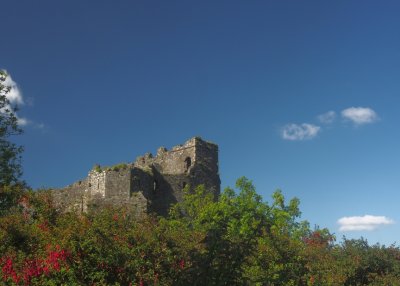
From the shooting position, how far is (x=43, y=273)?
1171 cm

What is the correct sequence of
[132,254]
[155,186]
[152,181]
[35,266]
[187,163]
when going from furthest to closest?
[187,163]
[155,186]
[152,181]
[132,254]
[35,266]

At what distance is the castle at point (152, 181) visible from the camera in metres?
31.5

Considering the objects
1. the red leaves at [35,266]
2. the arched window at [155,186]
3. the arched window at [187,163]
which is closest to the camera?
the red leaves at [35,266]

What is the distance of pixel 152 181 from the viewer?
34344mm

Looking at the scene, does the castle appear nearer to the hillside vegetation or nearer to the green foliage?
the hillside vegetation

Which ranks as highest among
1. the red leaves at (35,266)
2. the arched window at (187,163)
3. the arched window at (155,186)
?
the arched window at (187,163)

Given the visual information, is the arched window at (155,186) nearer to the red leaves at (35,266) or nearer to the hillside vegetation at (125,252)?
the hillside vegetation at (125,252)

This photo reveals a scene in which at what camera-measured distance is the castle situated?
3147cm

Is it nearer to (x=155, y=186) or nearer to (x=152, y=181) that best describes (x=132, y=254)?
(x=152, y=181)

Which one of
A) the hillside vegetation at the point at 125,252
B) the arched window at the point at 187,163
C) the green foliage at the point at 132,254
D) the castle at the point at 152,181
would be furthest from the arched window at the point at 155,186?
the green foliage at the point at 132,254

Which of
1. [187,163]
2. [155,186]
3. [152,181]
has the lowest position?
[155,186]

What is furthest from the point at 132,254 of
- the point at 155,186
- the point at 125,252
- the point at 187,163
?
the point at 187,163

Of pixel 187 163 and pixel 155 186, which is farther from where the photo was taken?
pixel 187 163

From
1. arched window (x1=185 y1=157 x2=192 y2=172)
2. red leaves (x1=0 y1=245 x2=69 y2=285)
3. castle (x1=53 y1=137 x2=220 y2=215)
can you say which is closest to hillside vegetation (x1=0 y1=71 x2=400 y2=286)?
red leaves (x1=0 y1=245 x2=69 y2=285)
